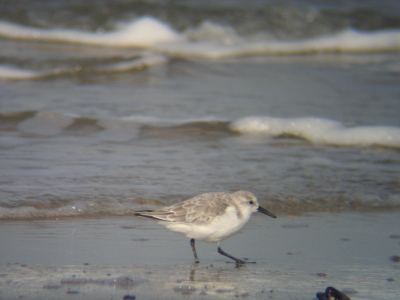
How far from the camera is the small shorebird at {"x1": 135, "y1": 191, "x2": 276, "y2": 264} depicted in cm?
328

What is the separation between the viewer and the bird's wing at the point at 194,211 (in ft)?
10.8

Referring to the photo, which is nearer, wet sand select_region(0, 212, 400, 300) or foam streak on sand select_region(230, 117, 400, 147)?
wet sand select_region(0, 212, 400, 300)

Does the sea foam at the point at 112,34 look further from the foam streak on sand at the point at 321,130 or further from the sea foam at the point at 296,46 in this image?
the foam streak on sand at the point at 321,130

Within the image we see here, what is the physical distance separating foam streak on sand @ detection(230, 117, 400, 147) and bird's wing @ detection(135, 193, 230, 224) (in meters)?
3.53

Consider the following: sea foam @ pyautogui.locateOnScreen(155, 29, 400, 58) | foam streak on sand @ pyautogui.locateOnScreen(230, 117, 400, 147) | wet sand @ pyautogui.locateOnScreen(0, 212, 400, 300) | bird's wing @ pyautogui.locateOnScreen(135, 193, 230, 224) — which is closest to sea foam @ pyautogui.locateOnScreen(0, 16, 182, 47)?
sea foam @ pyautogui.locateOnScreen(155, 29, 400, 58)

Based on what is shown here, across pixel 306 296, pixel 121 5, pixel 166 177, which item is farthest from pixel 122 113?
pixel 121 5

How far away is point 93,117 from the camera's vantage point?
714 cm

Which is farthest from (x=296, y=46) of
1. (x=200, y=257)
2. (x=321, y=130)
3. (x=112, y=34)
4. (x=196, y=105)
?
(x=200, y=257)

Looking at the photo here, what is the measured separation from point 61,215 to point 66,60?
749cm

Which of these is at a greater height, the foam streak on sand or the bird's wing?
the bird's wing

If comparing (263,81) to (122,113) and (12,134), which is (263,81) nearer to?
(122,113)

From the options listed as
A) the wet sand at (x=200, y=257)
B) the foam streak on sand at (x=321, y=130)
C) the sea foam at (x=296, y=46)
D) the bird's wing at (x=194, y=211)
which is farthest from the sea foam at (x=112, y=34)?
the bird's wing at (x=194, y=211)

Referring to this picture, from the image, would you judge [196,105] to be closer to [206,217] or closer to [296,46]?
[206,217]

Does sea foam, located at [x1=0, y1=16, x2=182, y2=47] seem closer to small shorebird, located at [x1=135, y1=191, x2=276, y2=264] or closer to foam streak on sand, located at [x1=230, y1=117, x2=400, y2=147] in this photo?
foam streak on sand, located at [x1=230, y1=117, x2=400, y2=147]
